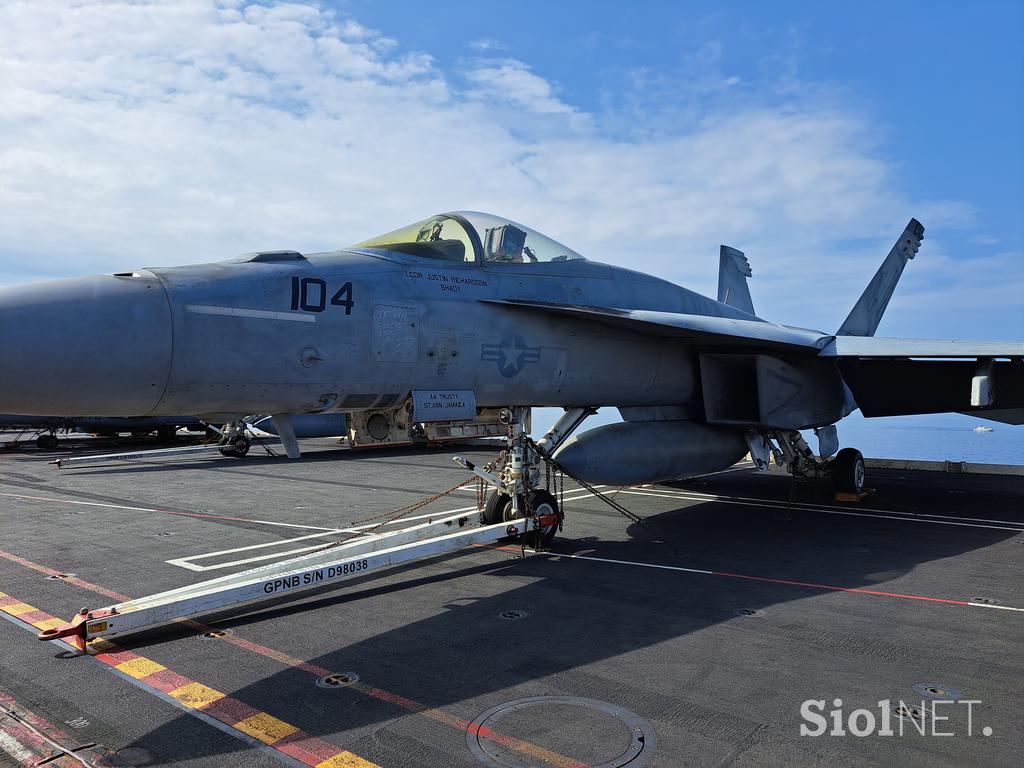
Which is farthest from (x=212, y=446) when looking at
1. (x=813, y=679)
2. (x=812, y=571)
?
(x=813, y=679)

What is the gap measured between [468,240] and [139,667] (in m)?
4.68

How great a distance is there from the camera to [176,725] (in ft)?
12.5

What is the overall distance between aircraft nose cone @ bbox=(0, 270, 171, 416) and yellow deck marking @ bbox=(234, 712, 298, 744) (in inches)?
86.5

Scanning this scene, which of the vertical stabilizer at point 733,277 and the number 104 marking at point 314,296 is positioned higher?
→ the vertical stabilizer at point 733,277

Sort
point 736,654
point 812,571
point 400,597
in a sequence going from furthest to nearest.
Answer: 1. point 812,571
2. point 400,597
3. point 736,654

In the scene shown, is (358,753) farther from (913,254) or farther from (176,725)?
(913,254)

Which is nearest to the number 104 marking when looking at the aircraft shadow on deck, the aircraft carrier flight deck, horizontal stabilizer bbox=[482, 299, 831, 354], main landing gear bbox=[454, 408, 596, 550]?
horizontal stabilizer bbox=[482, 299, 831, 354]

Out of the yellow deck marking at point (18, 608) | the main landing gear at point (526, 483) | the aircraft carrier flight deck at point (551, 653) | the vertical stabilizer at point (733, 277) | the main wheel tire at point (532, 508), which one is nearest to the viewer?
the aircraft carrier flight deck at point (551, 653)

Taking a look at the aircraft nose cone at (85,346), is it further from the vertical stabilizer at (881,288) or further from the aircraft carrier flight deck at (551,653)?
the vertical stabilizer at (881,288)

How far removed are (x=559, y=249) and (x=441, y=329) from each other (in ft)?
7.65

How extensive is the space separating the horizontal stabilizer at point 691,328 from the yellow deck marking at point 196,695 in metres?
4.16

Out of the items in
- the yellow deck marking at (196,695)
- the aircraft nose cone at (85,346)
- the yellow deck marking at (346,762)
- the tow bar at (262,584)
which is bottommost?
the yellow deck marking at (196,695)

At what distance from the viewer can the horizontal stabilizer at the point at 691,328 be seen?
24.5 feet

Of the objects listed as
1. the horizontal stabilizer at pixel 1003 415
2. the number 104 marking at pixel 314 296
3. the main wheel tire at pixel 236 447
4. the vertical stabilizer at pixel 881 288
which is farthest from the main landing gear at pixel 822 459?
the main wheel tire at pixel 236 447
